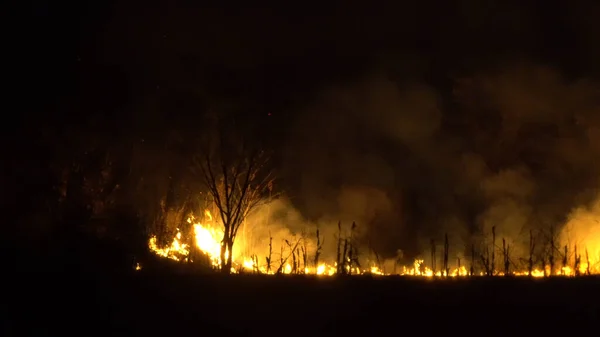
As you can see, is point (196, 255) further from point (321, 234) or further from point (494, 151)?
point (494, 151)

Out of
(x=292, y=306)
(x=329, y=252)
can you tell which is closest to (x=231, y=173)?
(x=329, y=252)

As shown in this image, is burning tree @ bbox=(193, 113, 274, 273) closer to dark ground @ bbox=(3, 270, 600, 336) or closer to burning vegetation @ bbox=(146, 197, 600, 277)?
burning vegetation @ bbox=(146, 197, 600, 277)

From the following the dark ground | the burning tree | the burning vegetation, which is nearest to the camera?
the dark ground

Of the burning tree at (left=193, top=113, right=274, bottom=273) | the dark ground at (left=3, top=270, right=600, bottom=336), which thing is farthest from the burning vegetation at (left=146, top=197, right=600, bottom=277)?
the dark ground at (left=3, top=270, right=600, bottom=336)

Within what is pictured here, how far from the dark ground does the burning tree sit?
11.0ft

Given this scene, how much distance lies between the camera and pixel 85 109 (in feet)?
41.2

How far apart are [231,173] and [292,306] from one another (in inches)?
210

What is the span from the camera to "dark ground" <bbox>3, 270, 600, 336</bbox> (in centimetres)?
817

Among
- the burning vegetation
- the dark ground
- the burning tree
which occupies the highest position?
the burning tree

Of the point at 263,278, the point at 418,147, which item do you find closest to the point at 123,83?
the point at 263,278

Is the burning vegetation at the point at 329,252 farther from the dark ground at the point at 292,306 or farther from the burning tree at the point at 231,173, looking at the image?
the dark ground at the point at 292,306

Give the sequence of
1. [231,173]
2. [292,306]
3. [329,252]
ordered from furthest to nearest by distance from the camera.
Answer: [329,252], [231,173], [292,306]

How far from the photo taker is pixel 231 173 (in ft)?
43.4

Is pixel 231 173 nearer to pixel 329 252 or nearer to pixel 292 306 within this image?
pixel 329 252
